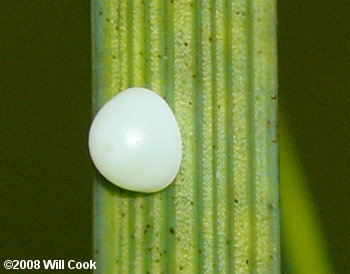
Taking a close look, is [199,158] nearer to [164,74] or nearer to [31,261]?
[164,74]

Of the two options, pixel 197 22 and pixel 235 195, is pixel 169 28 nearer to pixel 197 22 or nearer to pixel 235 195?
pixel 197 22

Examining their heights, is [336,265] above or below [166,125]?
below

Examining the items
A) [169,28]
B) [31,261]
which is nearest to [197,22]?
[169,28]
